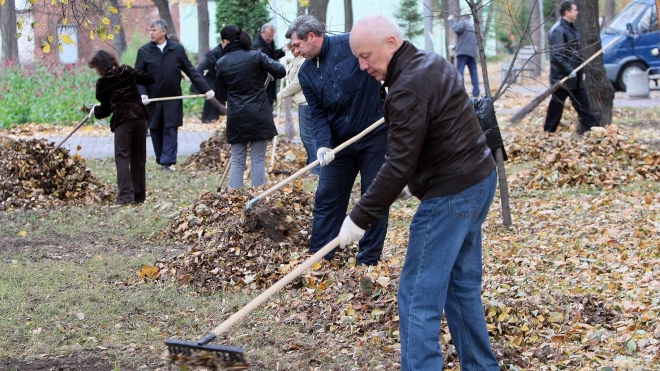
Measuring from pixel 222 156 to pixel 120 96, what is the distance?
312 centimetres

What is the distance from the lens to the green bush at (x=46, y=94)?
18297 mm

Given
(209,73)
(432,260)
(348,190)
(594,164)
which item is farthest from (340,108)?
(209,73)

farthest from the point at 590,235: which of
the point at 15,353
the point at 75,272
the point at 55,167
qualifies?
the point at 55,167

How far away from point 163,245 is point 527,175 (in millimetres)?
4643

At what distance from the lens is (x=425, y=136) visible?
3.83 metres

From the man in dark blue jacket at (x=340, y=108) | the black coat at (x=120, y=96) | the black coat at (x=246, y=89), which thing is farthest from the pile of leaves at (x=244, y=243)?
the black coat at (x=120, y=96)

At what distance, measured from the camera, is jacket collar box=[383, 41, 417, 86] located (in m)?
3.85

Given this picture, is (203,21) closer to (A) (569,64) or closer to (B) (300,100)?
(A) (569,64)

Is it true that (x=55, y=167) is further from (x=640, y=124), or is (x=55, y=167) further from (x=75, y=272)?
(x=640, y=124)

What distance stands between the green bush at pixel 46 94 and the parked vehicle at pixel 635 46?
9.86m

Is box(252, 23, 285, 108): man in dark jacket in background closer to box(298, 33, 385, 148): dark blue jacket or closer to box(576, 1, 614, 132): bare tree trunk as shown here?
box(576, 1, 614, 132): bare tree trunk

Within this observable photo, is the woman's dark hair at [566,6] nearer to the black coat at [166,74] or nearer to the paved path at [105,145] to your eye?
the black coat at [166,74]

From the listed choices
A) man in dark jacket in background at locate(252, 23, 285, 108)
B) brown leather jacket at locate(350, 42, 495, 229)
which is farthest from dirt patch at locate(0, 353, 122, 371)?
man in dark jacket in background at locate(252, 23, 285, 108)

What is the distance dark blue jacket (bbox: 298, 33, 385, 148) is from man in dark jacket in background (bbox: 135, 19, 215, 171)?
525cm
